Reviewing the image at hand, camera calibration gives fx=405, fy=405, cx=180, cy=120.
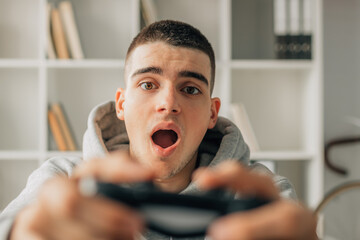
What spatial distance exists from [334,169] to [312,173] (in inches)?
12.1

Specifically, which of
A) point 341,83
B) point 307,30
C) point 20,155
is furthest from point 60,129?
point 341,83

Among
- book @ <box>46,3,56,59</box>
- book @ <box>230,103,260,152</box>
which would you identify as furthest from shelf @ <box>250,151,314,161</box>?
book @ <box>46,3,56,59</box>

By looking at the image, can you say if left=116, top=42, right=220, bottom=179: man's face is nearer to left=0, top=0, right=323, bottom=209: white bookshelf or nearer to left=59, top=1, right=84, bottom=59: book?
left=59, top=1, right=84, bottom=59: book

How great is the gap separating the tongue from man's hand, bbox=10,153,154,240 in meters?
0.76

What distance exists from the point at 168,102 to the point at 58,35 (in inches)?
58.9

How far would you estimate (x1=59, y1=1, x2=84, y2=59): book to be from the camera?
2408mm

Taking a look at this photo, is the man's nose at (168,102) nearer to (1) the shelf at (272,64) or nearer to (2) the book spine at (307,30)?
(1) the shelf at (272,64)

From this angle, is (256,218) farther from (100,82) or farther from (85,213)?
(100,82)

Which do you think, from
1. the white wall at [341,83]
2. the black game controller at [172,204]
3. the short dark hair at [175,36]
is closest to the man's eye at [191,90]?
the short dark hair at [175,36]

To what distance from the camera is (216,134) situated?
4.67ft

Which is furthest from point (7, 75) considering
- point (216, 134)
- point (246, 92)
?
point (216, 134)

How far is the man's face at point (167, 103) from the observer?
1.18 metres

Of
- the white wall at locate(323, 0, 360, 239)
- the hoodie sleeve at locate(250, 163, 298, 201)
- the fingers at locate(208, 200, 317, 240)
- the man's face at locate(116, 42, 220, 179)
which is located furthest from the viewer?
the white wall at locate(323, 0, 360, 239)

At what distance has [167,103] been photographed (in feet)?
3.80
